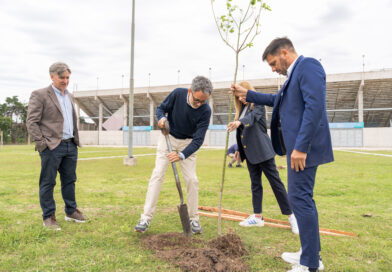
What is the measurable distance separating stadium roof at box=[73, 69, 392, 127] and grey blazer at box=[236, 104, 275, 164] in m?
Result: 27.0

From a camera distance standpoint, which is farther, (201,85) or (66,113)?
(66,113)

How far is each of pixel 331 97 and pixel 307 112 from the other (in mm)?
41131

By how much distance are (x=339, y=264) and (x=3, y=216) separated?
4452 mm

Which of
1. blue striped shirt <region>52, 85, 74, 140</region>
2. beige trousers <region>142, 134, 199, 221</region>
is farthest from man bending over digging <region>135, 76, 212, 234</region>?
blue striped shirt <region>52, 85, 74, 140</region>

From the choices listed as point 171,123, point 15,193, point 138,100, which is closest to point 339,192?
point 171,123

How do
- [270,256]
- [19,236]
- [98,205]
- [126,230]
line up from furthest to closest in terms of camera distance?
[98,205] → [126,230] → [19,236] → [270,256]

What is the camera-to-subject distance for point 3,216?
4.21 metres

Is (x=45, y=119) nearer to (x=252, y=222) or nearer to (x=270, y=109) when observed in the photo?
(x=252, y=222)

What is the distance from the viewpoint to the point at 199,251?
2871 millimetres

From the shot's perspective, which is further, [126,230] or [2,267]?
[126,230]

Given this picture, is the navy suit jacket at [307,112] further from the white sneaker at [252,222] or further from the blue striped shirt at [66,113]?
the blue striped shirt at [66,113]

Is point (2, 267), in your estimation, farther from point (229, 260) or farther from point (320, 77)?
point (320, 77)

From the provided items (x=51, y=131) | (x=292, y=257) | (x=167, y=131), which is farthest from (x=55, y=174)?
(x=292, y=257)

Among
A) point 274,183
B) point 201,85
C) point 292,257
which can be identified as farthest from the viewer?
point 274,183
